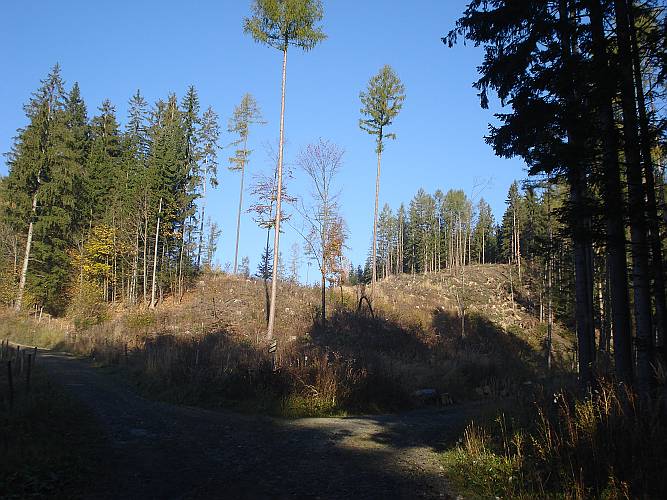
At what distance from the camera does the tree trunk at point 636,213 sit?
247 inches

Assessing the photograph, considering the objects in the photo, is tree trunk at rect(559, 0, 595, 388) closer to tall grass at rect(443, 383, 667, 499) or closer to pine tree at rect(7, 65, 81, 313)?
tall grass at rect(443, 383, 667, 499)

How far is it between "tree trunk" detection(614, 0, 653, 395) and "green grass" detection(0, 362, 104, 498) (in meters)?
7.47

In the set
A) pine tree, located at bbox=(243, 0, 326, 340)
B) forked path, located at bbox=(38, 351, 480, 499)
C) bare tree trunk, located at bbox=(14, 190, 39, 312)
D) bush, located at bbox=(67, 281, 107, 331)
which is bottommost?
forked path, located at bbox=(38, 351, 480, 499)

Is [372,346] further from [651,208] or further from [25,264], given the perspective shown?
[25,264]

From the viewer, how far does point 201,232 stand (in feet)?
134

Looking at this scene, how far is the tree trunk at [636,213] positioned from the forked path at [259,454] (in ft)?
11.0

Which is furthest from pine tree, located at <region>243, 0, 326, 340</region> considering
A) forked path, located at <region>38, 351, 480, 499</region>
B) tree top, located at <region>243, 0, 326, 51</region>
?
forked path, located at <region>38, 351, 480, 499</region>

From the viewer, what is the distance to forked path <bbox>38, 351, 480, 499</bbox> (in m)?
5.47

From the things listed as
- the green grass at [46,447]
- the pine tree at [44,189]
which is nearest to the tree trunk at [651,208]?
the green grass at [46,447]

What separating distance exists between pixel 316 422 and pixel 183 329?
17100 mm

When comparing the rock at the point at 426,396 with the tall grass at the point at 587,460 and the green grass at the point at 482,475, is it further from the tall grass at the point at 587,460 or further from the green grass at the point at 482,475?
the tall grass at the point at 587,460

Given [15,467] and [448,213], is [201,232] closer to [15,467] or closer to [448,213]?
[15,467]

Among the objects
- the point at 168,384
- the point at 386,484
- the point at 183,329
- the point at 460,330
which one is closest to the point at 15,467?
the point at 386,484

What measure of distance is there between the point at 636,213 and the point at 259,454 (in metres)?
6.86
